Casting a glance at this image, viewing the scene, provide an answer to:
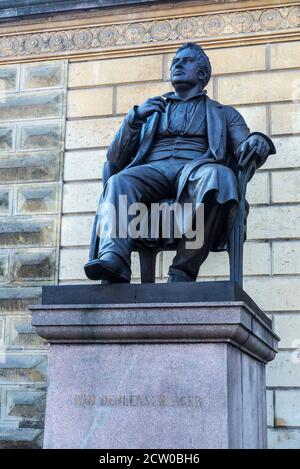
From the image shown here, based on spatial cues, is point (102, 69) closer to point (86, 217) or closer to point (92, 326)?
point (86, 217)

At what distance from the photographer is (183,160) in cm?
509

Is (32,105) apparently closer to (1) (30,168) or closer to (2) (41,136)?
(2) (41,136)

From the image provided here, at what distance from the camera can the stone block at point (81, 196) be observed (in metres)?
8.23

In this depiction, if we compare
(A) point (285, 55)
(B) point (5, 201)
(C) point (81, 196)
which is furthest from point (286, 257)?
(B) point (5, 201)

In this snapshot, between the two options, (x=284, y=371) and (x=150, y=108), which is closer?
(x=150, y=108)

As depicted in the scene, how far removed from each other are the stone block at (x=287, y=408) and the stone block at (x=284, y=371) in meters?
0.08

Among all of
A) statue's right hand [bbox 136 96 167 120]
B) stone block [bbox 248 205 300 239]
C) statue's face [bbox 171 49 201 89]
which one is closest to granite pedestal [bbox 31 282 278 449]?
statue's right hand [bbox 136 96 167 120]

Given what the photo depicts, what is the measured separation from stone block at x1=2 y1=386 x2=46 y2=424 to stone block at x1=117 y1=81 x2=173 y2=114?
3.43 metres

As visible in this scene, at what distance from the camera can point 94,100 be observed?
855cm

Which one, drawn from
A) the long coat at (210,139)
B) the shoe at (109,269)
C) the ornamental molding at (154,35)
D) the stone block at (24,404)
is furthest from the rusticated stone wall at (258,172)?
the shoe at (109,269)

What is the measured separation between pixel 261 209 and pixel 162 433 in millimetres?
4245

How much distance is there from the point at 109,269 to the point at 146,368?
2.12ft

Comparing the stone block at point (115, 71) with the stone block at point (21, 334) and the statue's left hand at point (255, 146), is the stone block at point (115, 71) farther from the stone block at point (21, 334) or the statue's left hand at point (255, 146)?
the statue's left hand at point (255, 146)
